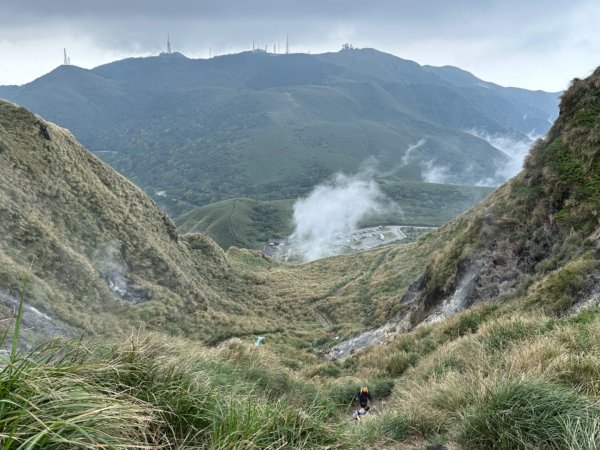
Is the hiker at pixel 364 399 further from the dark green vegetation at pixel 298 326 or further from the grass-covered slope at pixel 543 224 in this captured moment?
the grass-covered slope at pixel 543 224

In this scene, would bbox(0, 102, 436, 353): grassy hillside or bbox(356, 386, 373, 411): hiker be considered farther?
bbox(0, 102, 436, 353): grassy hillside

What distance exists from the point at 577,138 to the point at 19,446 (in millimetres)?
19174

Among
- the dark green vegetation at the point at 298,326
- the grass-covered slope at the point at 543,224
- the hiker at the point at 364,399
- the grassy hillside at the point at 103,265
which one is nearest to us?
the dark green vegetation at the point at 298,326

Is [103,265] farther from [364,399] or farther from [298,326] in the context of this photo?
[364,399]

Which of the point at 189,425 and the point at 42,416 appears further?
the point at 189,425

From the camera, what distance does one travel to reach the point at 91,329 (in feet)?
66.6

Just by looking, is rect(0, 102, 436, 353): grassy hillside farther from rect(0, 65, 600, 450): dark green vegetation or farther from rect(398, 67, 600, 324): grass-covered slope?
rect(398, 67, 600, 324): grass-covered slope

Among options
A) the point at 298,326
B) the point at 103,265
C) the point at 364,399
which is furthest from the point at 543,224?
the point at 103,265

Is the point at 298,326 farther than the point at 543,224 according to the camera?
Yes

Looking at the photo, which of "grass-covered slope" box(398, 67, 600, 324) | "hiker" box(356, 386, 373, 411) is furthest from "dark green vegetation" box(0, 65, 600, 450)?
"hiker" box(356, 386, 373, 411)

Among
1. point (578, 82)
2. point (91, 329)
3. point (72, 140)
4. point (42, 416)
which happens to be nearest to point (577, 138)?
point (578, 82)

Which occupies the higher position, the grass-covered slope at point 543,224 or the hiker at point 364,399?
the grass-covered slope at point 543,224

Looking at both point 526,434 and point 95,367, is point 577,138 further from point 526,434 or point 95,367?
point 95,367

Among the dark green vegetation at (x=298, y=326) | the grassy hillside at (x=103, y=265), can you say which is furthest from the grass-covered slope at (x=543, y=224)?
the grassy hillside at (x=103, y=265)
